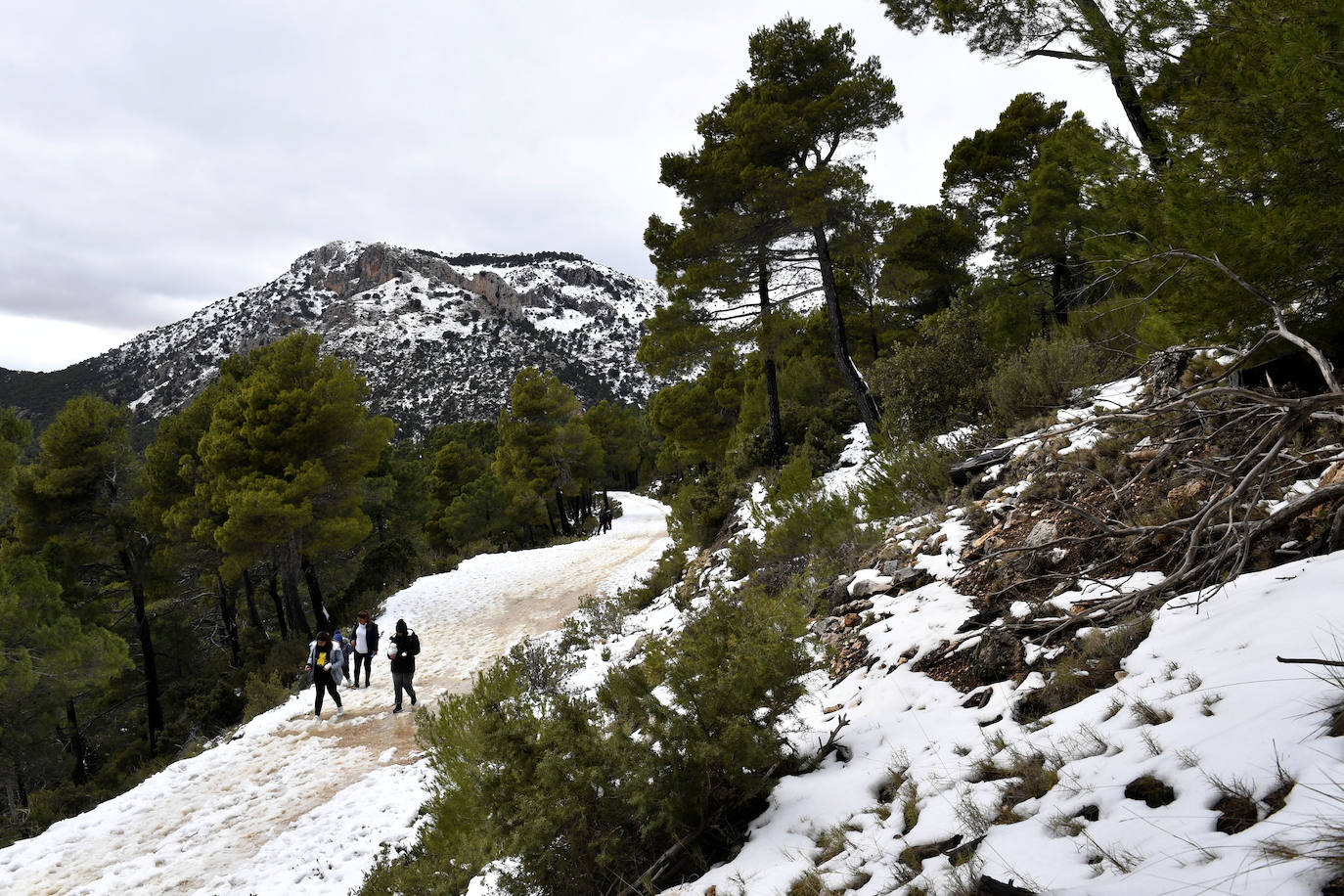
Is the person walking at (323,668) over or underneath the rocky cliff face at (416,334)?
underneath

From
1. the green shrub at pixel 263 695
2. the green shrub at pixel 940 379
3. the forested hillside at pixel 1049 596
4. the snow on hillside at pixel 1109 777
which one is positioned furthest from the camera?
the green shrub at pixel 263 695

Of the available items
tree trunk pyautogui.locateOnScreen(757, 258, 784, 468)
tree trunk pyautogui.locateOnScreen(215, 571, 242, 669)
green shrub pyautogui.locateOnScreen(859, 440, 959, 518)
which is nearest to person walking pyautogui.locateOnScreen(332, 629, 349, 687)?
green shrub pyautogui.locateOnScreen(859, 440, 959, 518)

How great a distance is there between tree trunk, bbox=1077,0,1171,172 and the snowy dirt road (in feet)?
26.4

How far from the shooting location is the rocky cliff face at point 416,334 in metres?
97.9

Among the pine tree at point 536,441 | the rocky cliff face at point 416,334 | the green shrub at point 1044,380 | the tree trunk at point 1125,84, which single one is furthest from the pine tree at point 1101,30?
the rocky cliff face at point 416,334

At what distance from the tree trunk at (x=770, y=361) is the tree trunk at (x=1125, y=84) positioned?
27.4ft

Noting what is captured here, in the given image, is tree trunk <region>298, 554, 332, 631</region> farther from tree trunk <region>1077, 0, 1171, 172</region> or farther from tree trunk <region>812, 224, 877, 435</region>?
tree trunk <region>1077, 0, 1171, 172</region>

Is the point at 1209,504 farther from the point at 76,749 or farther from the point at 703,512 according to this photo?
the point at 76,749

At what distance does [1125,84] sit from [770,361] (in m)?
9.66

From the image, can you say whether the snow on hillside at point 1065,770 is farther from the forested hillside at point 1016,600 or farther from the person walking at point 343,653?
the person walking at point 343,653

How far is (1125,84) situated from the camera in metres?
5.47

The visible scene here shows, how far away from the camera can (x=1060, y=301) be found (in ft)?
45.4

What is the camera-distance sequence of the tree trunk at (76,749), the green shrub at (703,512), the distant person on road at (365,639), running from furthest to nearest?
the tree trunk at (76,749)
the green shrub at (703,512)
the distant person on road at (365,639)

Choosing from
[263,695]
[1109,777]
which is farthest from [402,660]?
[1109,777]
